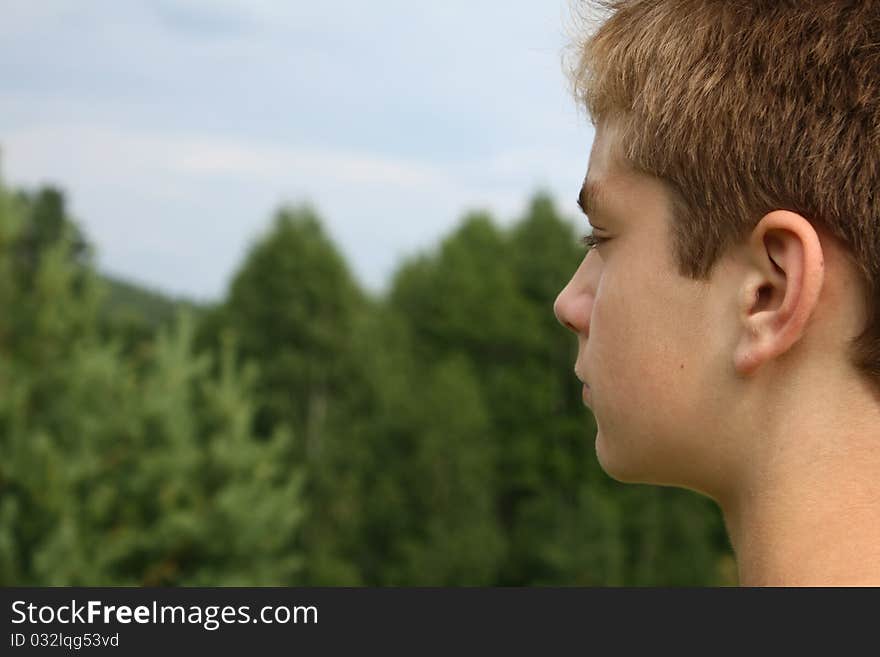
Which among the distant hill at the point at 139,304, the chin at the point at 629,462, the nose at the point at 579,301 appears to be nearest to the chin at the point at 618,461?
the chin at the point at 629,462

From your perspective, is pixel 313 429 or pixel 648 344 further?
pixel 313 429

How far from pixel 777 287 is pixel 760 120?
0.25 meters

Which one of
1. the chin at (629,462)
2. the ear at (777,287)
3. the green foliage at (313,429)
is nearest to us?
the ear at (777,287)

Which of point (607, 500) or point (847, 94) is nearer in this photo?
point (847, 94)

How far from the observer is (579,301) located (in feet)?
5.48

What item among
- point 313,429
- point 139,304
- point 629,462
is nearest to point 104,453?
point 139,304

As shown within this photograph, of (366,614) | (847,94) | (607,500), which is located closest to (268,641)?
(366,614)

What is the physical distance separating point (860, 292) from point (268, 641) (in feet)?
3.28

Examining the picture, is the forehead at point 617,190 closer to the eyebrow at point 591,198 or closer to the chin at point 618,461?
the eyebrow at point 591,198

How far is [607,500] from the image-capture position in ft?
94.4

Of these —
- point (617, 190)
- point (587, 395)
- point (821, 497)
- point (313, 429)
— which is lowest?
point (821, 497)

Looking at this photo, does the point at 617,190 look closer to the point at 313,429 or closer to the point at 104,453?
the point at 104,453

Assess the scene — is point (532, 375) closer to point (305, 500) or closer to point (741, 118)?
point (305, 500)

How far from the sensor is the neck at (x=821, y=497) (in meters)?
1.34
